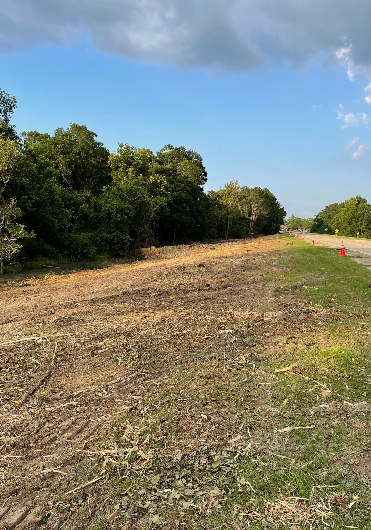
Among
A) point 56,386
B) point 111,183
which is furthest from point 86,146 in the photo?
point 56,386

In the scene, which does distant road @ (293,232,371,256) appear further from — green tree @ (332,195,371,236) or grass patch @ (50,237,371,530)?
green tree @ (332,195,371,236)

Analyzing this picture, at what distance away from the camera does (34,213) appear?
59.1 ft

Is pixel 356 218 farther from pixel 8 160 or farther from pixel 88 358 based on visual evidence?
pixel 88 358

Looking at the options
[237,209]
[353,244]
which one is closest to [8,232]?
[353,244]

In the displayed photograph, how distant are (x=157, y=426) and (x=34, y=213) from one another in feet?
55.9

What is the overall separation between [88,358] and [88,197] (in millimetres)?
22822

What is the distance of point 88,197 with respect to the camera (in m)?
26.2

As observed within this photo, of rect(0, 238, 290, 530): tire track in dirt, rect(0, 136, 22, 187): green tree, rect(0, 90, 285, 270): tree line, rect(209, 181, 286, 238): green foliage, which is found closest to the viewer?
rect(0, 238, 290, 530): tire track in dirt

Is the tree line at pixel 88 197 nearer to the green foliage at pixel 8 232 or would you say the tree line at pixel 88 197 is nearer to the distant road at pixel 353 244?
the green foliage at pixel 8 232

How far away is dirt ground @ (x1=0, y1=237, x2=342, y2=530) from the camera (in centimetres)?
280

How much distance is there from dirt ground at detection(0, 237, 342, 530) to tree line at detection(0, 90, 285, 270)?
284 inches

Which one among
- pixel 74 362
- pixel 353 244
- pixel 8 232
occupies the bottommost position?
pixel 74 362

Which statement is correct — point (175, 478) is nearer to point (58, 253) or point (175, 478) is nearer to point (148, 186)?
point (58, 253)

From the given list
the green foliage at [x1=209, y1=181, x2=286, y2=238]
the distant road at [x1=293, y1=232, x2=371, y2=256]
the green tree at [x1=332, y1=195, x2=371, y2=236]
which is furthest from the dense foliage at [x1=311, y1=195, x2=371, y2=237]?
the distant road at [x1=293, y1=232, x2=371, y2=256]
